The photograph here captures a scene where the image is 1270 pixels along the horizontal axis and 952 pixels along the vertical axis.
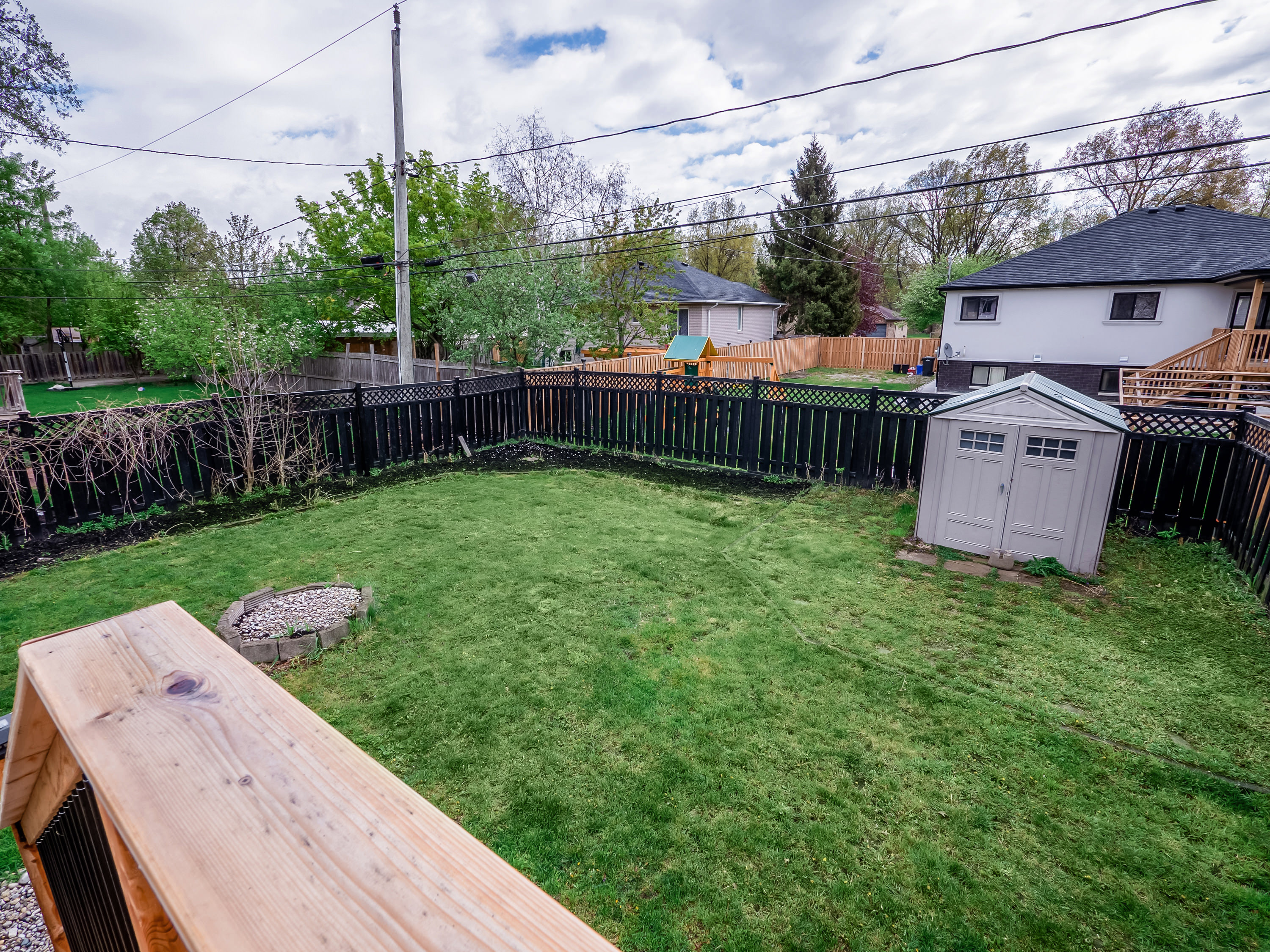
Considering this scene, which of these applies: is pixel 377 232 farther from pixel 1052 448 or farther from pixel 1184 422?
pixel 1184 422

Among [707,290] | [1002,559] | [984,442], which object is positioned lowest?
[1002,559]

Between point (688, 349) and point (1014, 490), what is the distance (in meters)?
11.7

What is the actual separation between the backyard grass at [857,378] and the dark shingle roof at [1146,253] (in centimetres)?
410

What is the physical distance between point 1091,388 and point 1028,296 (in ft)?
11.0

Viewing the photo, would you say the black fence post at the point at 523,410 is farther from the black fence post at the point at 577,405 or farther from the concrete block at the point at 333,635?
the concrete block at the point at 333,635

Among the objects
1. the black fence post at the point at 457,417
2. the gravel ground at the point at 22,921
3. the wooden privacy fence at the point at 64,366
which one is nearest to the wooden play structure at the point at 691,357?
the black fence post at the point at 457,417

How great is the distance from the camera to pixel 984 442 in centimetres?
604

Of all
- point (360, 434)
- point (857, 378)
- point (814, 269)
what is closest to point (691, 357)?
point (360, 434)

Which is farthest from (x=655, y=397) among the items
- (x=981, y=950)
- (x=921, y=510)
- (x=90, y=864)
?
(x=90, y=864)

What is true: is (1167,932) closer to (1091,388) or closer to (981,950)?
(981,950)

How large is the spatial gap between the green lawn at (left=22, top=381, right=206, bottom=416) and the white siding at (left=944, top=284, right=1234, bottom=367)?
975 inches

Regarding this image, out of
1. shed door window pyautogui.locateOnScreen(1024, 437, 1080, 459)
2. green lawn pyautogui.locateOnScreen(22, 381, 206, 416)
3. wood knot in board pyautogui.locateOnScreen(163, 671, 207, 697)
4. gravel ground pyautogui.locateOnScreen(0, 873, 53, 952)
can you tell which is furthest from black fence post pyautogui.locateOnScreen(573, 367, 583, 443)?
green lawn pyautogui.locateOnScreen(22, 381, 206, 416)

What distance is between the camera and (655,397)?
10.5 metres

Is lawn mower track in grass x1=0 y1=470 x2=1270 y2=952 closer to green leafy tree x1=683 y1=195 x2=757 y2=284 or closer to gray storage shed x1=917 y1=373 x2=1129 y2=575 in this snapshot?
gray storage shed x1=917 y1=373 x2=1129 y2=575
